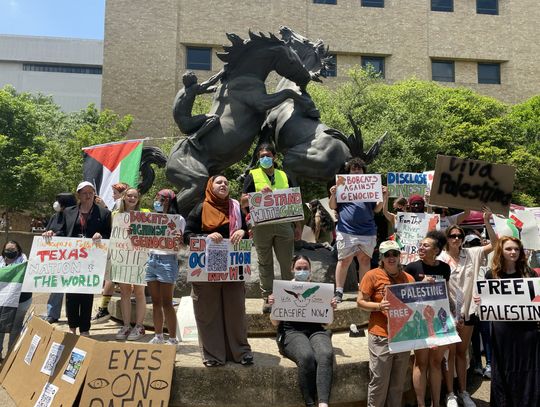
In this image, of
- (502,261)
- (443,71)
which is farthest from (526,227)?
(443,71)

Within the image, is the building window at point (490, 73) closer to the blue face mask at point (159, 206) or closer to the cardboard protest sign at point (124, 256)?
the blue face mask at point (159, 206)

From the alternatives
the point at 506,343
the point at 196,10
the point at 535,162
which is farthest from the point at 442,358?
the point at 196,10

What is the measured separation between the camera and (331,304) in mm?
4805

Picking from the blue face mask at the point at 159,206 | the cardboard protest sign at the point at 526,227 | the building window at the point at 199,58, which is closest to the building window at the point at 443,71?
the building window at the point at 199,58

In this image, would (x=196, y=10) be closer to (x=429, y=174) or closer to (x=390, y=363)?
(x=429, y=174)

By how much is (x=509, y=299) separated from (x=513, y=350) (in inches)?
17.4

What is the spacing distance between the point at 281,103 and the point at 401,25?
119 ft

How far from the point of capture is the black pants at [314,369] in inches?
172

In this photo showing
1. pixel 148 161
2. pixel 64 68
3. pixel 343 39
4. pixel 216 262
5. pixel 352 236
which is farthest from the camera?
pixel 64 68

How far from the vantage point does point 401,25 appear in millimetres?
40344

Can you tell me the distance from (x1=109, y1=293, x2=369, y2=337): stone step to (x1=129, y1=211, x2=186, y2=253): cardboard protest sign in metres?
1.29

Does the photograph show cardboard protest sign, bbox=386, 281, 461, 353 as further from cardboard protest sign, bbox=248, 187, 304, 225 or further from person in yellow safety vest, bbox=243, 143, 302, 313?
person in yellow safety vest, bbox=243, 143, 302, 313

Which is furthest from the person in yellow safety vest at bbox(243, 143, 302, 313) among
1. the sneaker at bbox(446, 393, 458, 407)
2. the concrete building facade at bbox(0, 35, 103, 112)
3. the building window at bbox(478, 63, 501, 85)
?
the concrete building facade at bbox(0, 35, 103, 112)

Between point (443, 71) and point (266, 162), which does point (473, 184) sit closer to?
point (266, 162)
